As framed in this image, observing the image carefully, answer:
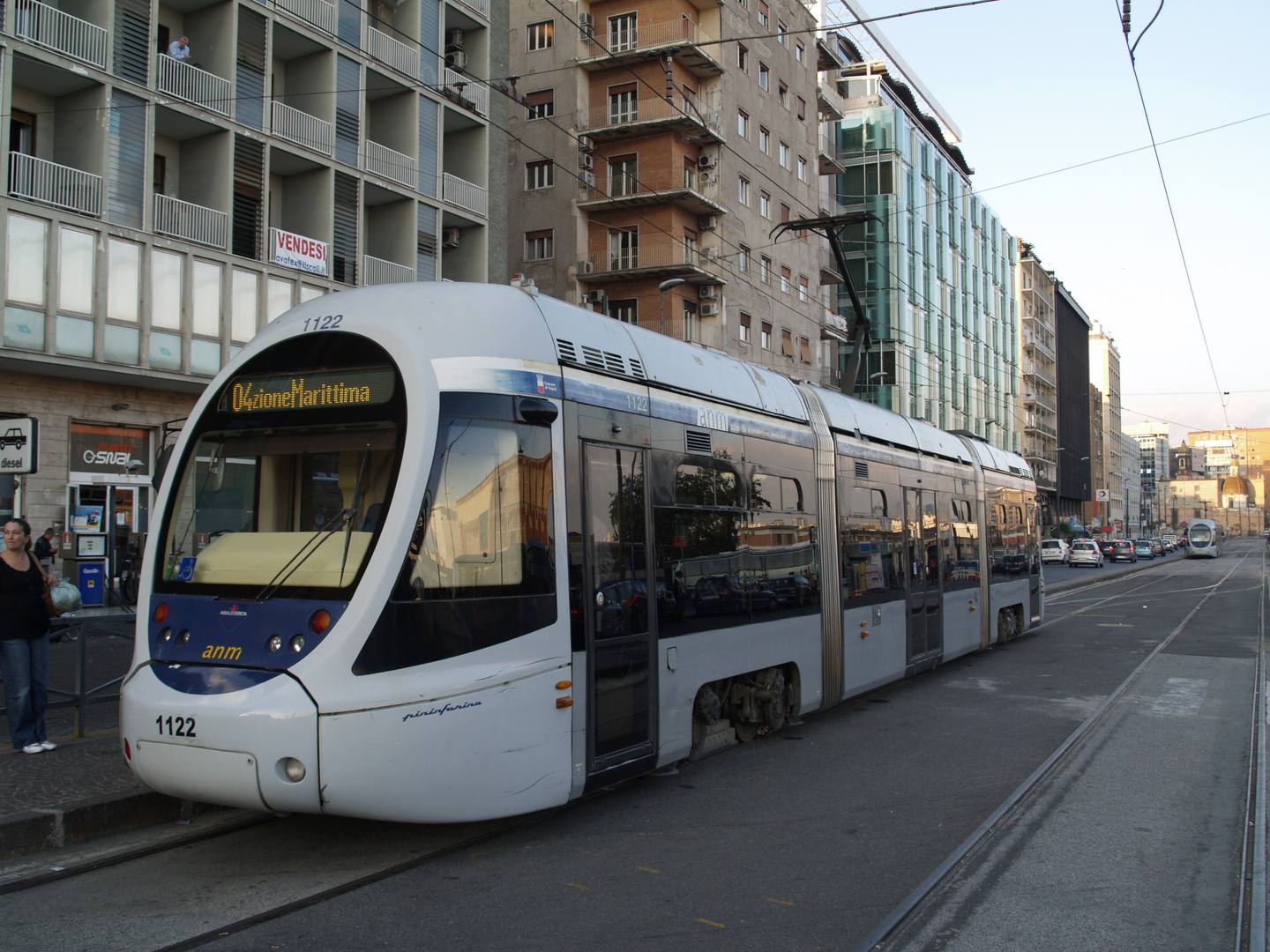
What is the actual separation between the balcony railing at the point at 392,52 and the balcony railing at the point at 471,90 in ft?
3.99

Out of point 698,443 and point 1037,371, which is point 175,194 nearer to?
point 698,443

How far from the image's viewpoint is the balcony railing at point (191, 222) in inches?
821

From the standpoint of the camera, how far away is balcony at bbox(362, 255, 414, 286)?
83.7 ft

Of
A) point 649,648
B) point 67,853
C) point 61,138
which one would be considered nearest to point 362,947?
point 67,853

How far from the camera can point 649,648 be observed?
6695mm

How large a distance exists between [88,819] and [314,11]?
22.6 meters

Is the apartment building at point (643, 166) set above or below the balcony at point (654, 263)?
above

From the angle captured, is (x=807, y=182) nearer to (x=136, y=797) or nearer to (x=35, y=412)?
(x=35, y=412)

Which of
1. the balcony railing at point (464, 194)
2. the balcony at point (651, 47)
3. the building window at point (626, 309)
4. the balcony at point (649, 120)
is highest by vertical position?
the balcony at point (651, 47)

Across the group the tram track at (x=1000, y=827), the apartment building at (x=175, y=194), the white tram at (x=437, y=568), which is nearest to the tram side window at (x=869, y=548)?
the tram track at (x=1000, y=827)

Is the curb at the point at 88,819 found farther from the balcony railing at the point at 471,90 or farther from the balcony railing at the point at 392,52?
the balcony railing at the point at 471,90

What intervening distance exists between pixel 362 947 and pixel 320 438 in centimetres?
262

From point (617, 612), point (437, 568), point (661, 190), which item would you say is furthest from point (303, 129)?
point (437, 568)

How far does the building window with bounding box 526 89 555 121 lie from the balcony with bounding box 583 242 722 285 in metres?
5.79
